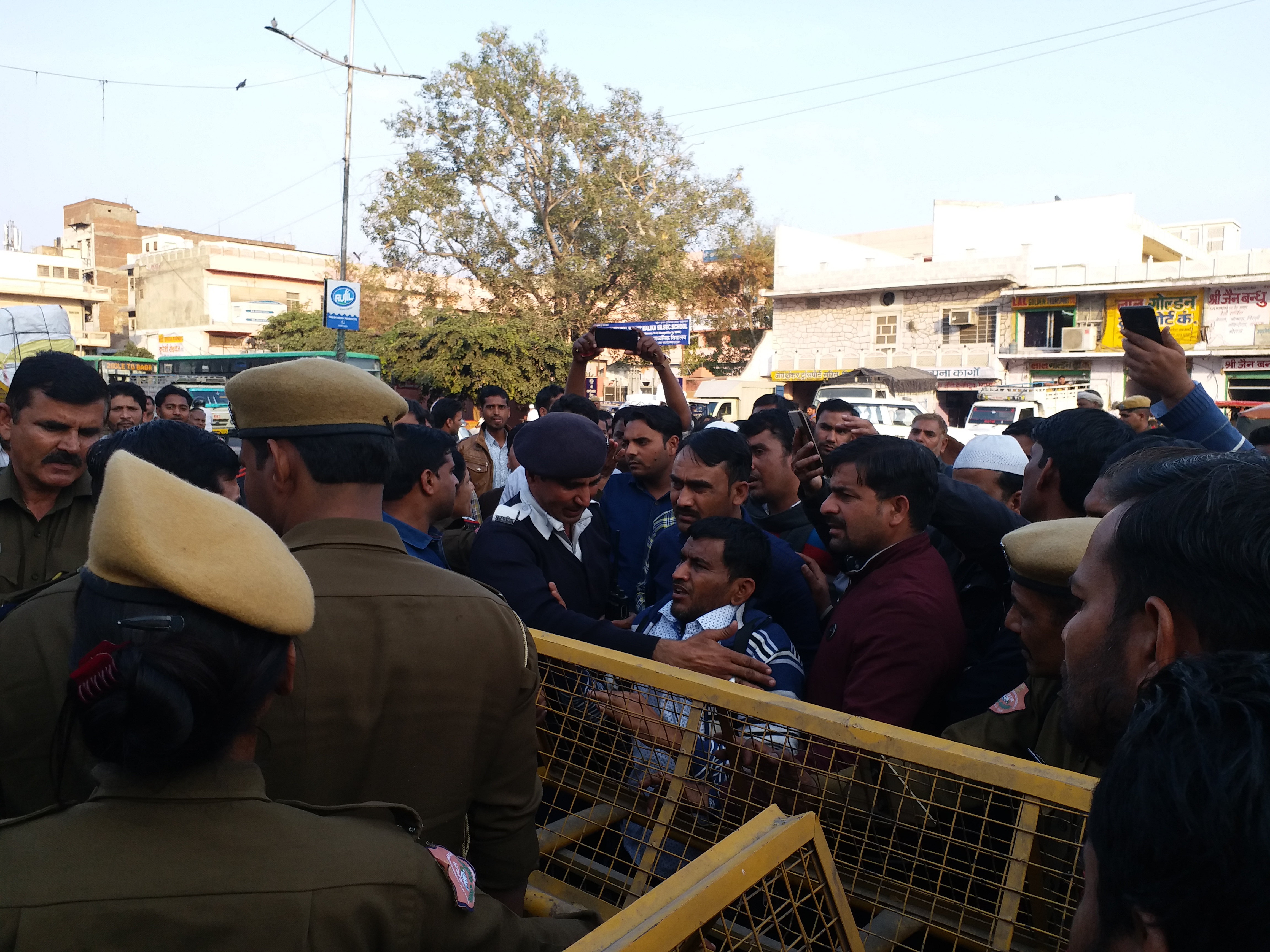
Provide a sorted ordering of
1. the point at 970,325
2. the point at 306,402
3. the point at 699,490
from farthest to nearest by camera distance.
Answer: the point at 970,325
the point at 699,490
the point at 306,402

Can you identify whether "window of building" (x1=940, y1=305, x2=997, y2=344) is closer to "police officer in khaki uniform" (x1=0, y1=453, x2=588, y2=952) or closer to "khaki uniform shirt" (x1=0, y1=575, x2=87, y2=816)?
"khaki uniform shirt" (x1=0, y1=575, x2=87, y2=816)

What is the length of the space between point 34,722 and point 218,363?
29172 mm

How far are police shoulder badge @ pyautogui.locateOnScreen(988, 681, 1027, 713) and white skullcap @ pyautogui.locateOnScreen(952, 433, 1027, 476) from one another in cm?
282

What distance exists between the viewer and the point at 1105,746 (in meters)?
1.34

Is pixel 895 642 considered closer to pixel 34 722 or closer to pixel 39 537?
pixel 34 722

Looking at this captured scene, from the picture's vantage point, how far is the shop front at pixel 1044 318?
31484 mm

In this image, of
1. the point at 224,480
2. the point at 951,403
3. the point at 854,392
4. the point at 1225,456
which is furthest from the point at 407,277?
the point at 1225,456

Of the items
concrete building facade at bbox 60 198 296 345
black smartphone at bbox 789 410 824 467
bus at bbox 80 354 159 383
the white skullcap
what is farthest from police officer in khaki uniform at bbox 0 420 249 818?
concrete building facade at bbox 60 198 296 345

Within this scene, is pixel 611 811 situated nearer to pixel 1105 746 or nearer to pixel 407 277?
pixel 1105 746

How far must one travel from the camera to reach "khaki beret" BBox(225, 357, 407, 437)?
6.06ft

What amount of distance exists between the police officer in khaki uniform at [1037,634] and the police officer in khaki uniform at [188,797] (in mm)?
1434

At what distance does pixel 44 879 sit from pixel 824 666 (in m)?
1.96

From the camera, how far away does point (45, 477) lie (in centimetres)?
323

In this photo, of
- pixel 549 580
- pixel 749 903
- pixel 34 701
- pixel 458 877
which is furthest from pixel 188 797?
pixel 549 580
